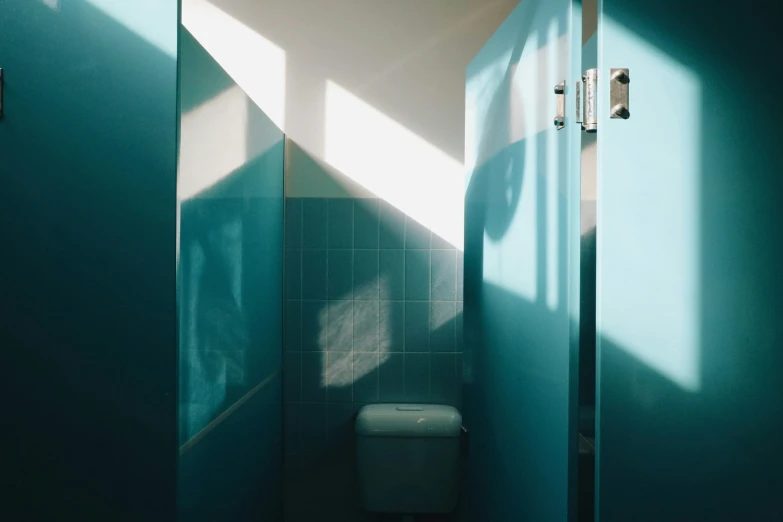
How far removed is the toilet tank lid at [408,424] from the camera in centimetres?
192

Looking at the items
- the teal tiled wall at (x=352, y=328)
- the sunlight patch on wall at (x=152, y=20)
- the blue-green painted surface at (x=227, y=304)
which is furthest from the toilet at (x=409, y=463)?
the sunlight patch on wall at (x=152, y=20)

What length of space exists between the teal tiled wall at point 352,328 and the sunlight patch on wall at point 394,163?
0.06 metres

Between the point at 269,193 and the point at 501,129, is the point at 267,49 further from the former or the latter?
the point at 501,129

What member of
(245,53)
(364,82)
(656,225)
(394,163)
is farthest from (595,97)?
(245,53)

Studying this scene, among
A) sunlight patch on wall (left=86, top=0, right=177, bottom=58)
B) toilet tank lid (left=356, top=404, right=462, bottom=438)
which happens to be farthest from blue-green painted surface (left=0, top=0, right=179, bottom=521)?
toilet tank lid (left=356, top=404, right=462, bottom=438)

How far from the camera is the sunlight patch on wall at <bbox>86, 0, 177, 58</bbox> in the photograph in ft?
3.58

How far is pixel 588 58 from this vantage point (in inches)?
62.1

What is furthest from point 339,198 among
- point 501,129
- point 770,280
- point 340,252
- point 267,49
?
point 770,280

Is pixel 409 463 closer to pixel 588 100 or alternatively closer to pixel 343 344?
pixel 343 344

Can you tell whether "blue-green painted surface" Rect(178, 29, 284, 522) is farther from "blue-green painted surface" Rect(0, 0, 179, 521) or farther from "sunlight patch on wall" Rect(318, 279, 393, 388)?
"sunlight patch on wall" Rect(318, 279, 393, 388)

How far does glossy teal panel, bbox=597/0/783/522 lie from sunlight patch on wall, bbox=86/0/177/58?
2.72 feet

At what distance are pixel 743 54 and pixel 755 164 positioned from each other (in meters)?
0.20

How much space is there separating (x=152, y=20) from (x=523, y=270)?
946 mm

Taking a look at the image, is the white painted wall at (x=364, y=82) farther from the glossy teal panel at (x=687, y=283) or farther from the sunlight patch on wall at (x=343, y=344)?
the glossy teal panel at (x=687, y=283)
